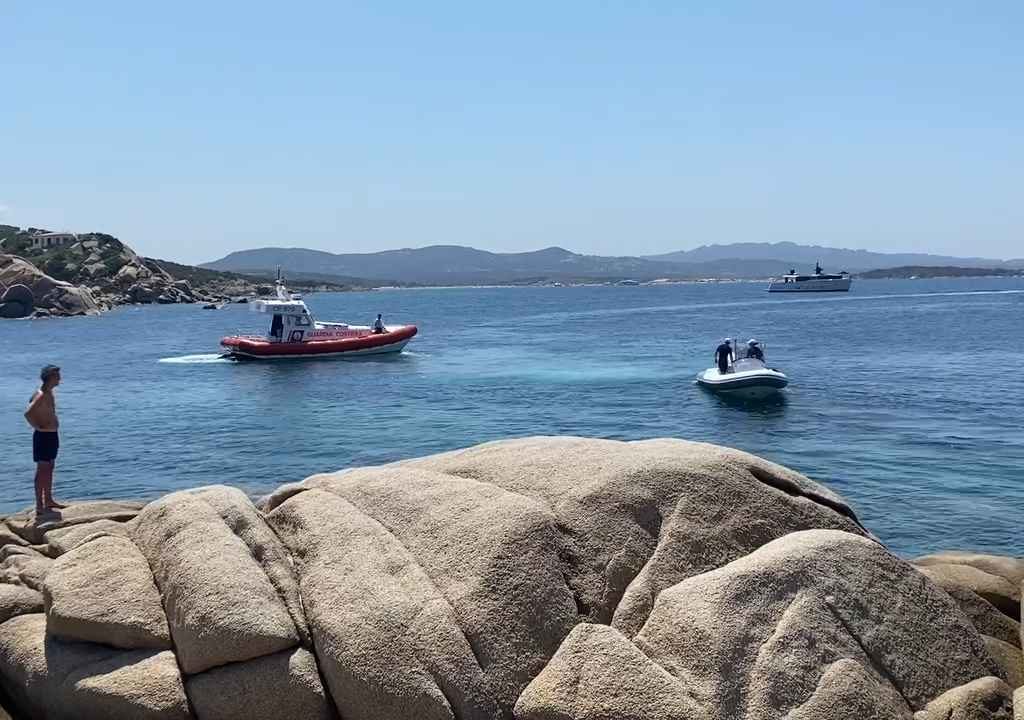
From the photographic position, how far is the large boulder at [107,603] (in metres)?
8.21

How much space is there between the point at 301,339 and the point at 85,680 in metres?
49.4

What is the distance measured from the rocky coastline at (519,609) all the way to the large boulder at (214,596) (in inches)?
0.8

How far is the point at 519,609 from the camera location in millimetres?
7730

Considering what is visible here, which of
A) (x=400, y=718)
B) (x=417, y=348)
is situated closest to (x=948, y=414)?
(x=400, y=718)

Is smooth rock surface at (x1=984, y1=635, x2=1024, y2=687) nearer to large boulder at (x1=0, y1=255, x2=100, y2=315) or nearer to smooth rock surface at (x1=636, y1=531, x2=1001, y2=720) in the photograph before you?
smooth rock surface at (x1=636, y1=531, x2=1001, y2=720)

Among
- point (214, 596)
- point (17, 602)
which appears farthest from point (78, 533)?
point (214, 596)

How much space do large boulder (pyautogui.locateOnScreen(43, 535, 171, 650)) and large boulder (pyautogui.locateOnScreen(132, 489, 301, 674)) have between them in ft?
0.44

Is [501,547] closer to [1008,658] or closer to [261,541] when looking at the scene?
[261,541]

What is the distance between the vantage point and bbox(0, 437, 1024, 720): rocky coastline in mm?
7172

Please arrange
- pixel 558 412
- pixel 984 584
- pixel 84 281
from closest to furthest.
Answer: pixel 984 584 < pixel 558 412 < pixel 84 281

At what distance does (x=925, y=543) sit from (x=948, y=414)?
16.6m

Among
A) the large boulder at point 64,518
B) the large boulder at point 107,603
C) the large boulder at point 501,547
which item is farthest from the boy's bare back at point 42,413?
the large boulder at point 501,547

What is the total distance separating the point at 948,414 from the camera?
3253 centimetres

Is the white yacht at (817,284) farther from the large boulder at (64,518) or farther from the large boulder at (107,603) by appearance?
the large boulder at (107,603)
